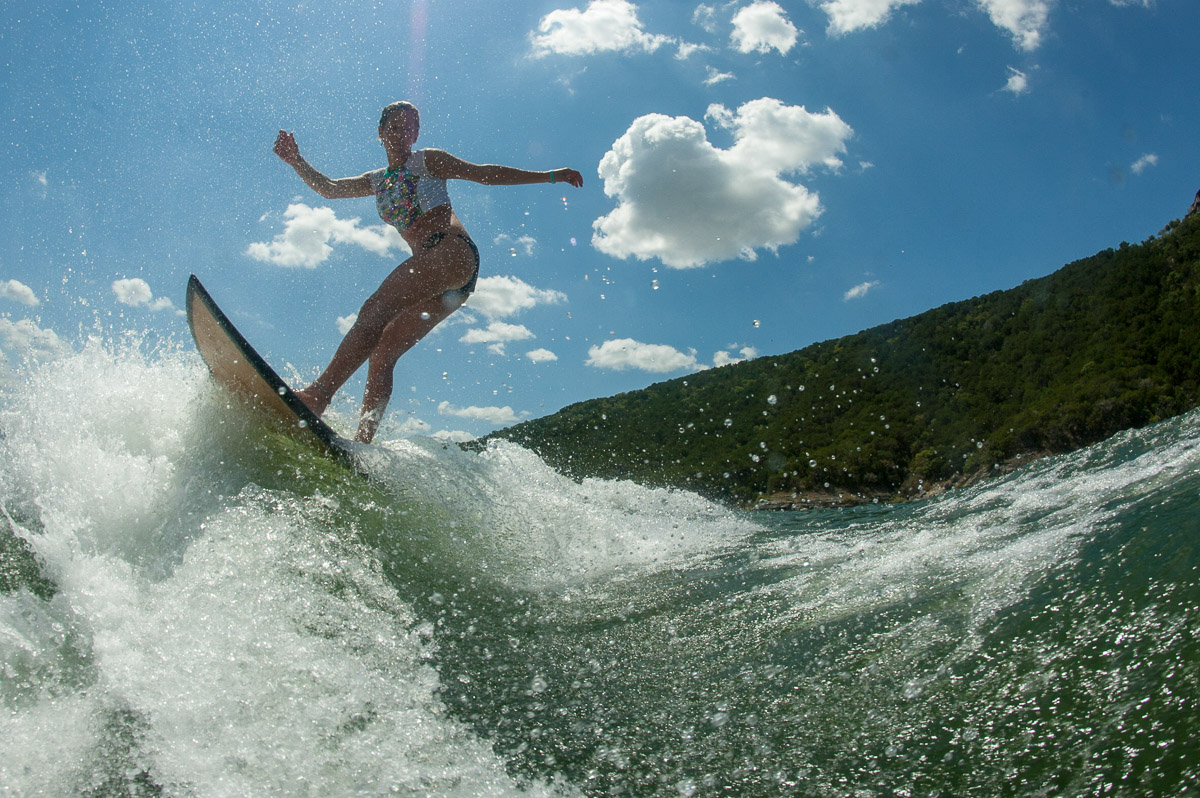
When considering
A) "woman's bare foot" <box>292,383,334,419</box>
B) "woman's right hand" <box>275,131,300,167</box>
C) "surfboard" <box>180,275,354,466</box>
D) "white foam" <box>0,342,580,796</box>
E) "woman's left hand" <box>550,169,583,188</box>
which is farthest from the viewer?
"woman's right hand" <box>275,131,300,167</box>

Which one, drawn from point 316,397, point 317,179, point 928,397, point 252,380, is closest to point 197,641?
point 252,380

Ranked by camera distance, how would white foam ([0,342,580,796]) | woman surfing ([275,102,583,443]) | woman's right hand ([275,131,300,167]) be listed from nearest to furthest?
white foam ([0,342,580,796])
woman surfing ([275,102,583,443])
woman's right hand ([275,131,300,167])

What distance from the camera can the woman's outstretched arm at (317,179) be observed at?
187 inches

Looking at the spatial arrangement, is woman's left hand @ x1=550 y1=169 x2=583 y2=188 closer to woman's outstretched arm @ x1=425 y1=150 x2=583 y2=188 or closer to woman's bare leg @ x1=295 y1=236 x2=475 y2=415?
woman's outstretched arm @ x1=425 y1=150 x2=583 y2=188

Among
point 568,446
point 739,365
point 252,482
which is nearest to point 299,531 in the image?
point 252,482

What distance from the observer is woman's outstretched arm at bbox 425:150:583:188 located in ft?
15.0

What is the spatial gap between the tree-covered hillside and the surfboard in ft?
79.8

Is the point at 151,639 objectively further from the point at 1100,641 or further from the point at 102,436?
the point at 1100,641

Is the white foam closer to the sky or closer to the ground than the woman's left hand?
closer to the ground

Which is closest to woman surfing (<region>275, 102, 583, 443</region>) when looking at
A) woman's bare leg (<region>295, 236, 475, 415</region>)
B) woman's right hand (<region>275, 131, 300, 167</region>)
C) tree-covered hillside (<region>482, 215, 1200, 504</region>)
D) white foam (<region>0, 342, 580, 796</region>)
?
woman's bare leg (<region>295, 236, 475, 415</region>)

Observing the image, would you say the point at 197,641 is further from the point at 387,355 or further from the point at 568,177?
the point at 568,177

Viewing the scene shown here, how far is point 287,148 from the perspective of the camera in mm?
4875

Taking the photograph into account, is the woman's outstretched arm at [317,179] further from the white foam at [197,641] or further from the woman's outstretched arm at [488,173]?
the white foam at [197,641]

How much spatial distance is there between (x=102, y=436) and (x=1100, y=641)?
3.56 m
